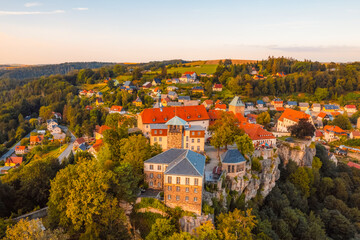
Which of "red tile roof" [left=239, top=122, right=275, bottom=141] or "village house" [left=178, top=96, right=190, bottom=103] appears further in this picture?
"village house" [left=178, top=96, right=190, bottom=103]

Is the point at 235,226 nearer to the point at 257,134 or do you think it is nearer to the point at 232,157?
the point at 232,157

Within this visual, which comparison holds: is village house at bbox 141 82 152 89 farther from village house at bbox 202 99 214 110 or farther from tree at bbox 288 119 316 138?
tree at bbox 288 119 316 138

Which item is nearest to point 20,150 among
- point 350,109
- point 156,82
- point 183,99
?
point 183,99

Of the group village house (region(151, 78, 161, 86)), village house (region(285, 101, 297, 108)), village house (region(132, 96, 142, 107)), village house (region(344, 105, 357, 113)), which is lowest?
village house (region(344, 105, 357, 113))

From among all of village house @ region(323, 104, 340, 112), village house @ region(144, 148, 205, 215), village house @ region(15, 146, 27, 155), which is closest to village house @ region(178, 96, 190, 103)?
village house @ region(15, 146, 27, 155)

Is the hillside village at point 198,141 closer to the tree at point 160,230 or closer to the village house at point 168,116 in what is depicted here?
the village house at point 168,116

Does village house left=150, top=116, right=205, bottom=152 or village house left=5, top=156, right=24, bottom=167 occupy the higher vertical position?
village house left=150, top=116, right=205, bottom=152

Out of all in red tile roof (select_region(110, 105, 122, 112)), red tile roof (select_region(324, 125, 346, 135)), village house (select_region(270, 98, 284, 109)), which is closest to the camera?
→ red tile roof (select_region(324, 125, 346, 135))
